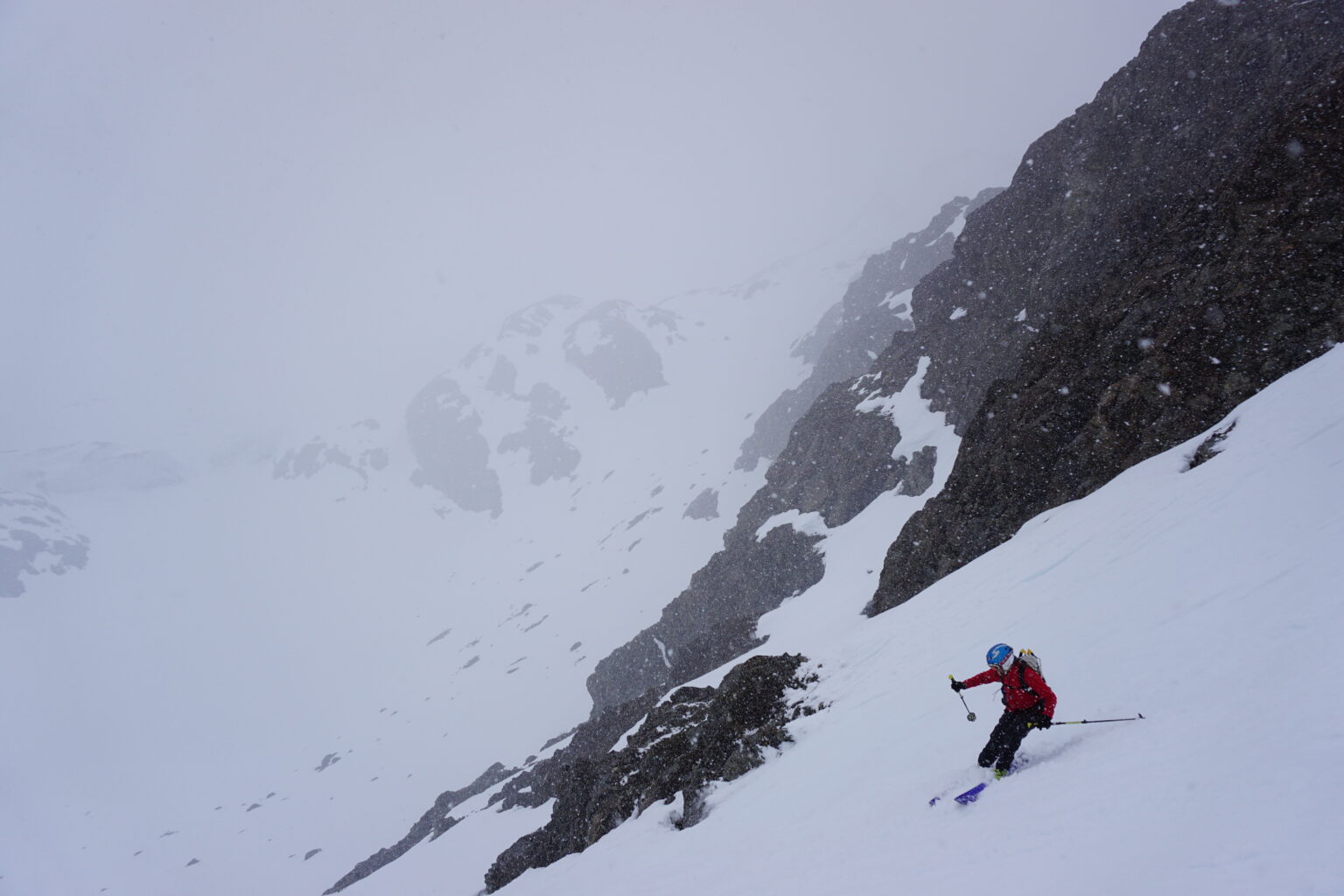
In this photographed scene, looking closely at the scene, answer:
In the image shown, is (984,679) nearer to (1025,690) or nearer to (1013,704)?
(1013,704)

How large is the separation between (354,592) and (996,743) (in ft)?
393

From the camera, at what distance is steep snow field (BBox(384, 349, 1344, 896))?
4410mm

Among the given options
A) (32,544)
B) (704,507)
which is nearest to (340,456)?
(32,544)

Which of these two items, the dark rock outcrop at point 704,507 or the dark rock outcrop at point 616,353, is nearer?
the dark rock outcrop at point 704,507

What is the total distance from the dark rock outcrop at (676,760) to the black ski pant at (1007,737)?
29.4 feet

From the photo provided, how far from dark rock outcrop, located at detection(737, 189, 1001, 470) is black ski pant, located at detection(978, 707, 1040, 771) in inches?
2495

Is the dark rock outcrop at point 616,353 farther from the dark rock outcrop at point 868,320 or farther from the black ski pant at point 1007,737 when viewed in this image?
the black ski pant at point 1007,737

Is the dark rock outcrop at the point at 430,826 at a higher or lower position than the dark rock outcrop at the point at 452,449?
lower

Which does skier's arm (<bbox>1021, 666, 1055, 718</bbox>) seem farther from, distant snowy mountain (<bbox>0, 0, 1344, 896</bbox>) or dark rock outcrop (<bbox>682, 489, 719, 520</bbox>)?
dark rock outcrop (<bbox>682, 489, 719, 520</bbox>)

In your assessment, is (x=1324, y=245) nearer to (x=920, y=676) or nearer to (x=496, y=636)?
(x=920, y=676)

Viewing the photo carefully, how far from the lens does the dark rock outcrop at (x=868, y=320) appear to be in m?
74.6

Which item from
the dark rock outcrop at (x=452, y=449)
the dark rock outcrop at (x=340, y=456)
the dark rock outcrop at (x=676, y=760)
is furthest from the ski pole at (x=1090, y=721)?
the dark rock outcrop at (x=340, y=456)

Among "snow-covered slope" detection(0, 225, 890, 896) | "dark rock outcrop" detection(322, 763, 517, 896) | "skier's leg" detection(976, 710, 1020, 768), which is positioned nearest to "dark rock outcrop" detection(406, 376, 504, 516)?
"snow-covered slope" detection(0, 225, 890, 896)

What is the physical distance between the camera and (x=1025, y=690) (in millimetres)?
6969
